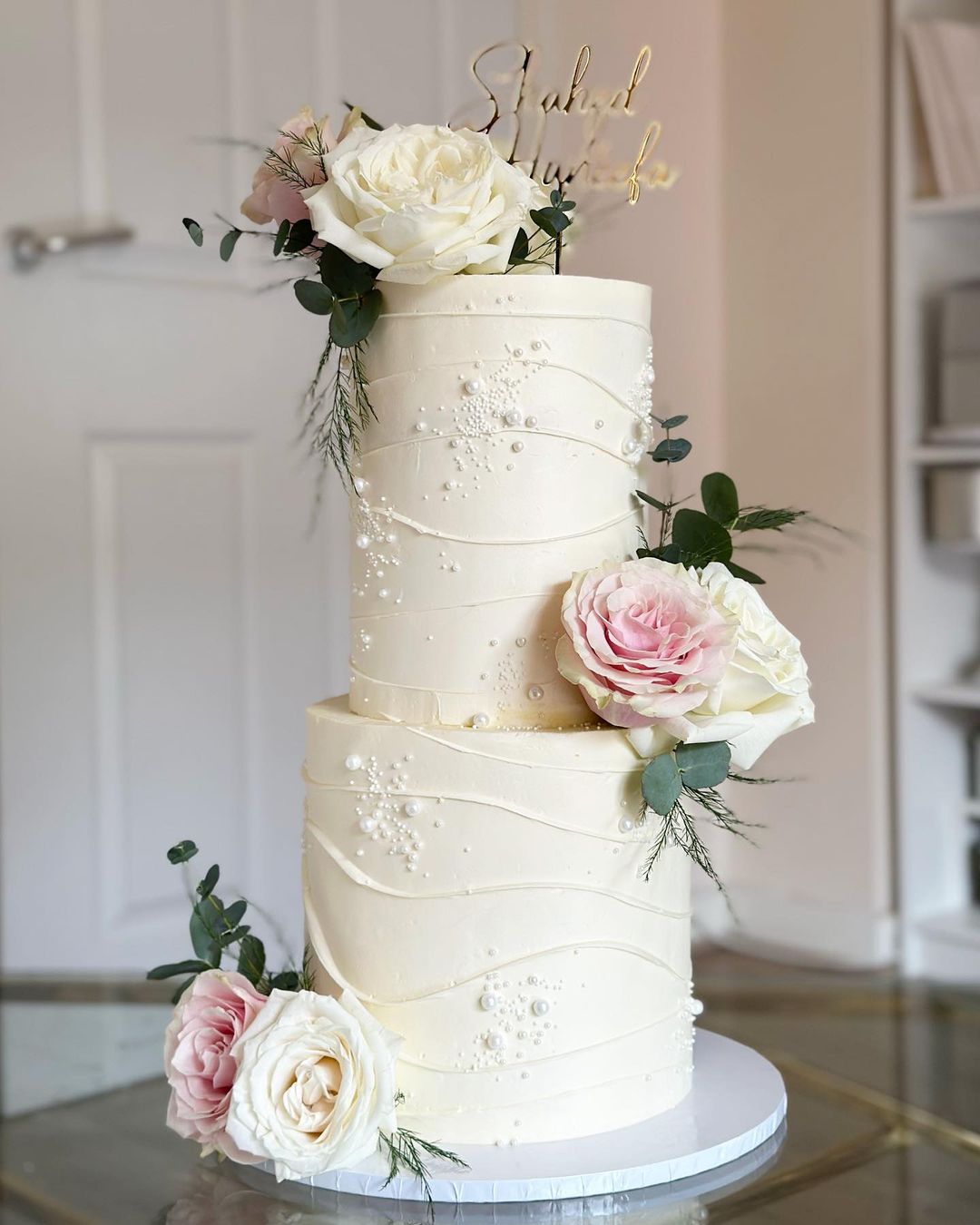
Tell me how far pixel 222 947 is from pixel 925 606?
215 cm

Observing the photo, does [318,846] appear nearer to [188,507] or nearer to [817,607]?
[188,507]

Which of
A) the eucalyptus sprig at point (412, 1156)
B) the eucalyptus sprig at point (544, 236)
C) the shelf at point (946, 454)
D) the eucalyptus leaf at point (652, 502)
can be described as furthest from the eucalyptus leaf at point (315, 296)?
the shelf at point (946, 454)

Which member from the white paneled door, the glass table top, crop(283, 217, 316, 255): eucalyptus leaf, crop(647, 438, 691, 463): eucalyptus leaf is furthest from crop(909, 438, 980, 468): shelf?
crop(283, 217, 316, 255): eucalyptus leaf

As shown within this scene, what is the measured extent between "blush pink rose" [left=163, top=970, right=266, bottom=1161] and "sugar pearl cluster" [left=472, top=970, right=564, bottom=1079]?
0.12m

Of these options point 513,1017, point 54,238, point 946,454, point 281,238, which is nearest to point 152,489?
point 54,238

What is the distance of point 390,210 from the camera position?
76 cm

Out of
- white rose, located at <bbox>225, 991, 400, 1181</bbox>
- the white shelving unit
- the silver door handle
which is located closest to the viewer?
white rose, located at <bbox>225, 991, 400, 1181</bbox>

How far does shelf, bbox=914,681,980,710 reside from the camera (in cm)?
265

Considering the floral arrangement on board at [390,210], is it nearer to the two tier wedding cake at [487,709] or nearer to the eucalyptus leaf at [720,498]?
the two tier wedding cake at [487,709]

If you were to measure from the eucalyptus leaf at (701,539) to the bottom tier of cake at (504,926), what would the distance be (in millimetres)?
111

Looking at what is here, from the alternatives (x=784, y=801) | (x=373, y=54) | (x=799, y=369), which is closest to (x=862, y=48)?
(x=799, y=369)

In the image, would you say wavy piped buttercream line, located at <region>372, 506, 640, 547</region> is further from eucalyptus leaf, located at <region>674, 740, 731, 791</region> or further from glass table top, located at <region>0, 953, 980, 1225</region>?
glass table top, located at <region>0, 953, 980, 1225</region>

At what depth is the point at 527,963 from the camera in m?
0.80

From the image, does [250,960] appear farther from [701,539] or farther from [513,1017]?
[701,539]
